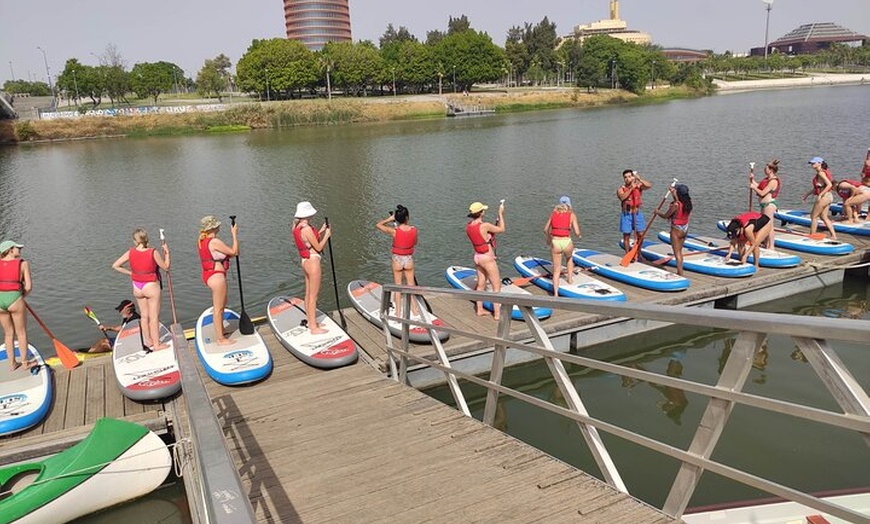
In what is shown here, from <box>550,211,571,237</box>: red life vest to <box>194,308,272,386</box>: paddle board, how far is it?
5.92m

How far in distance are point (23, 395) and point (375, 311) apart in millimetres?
5718

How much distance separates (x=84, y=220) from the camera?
26.2 meters

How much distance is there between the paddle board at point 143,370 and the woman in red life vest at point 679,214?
1017 centimetres

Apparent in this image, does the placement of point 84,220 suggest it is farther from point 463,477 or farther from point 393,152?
point 463,477

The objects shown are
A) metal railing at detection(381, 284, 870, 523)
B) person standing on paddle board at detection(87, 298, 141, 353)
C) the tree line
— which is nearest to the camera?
metal railing at detection(381, 284, 870, 523)

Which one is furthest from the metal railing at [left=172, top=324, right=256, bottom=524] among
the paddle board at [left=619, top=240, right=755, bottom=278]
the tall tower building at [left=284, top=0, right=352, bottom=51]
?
the tall tower building at [left=284, top=0, right=352, bottom=51]

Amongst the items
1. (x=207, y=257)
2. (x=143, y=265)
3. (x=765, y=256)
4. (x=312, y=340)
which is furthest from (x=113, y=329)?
(x=765, y=256)

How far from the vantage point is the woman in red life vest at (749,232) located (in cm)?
1322

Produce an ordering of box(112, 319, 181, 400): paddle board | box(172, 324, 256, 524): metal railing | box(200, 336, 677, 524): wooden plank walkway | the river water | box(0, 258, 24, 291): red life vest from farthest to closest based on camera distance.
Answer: the river water, box(0, 258, 24, 291): red life vest, box(112, 319, 181, 400): paddle board, box(200, 336, 677, 524): wooden plank walkway, box(172, 324, 256, 524): metal railing

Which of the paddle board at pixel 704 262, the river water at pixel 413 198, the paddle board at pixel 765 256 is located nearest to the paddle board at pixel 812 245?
the paddle board at pixel 765 256

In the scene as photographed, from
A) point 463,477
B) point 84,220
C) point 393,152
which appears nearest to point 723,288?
point 463,477

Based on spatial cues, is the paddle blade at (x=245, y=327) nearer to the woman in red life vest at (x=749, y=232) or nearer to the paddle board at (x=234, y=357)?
the paddle board at (x=234, y=357)

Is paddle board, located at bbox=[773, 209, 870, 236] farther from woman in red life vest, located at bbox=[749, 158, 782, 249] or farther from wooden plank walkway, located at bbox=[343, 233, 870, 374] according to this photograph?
woman in red life vest, located at bbox=[749, 158, 782, 249]

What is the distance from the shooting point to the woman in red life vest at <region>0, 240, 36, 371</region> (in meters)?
9.02
